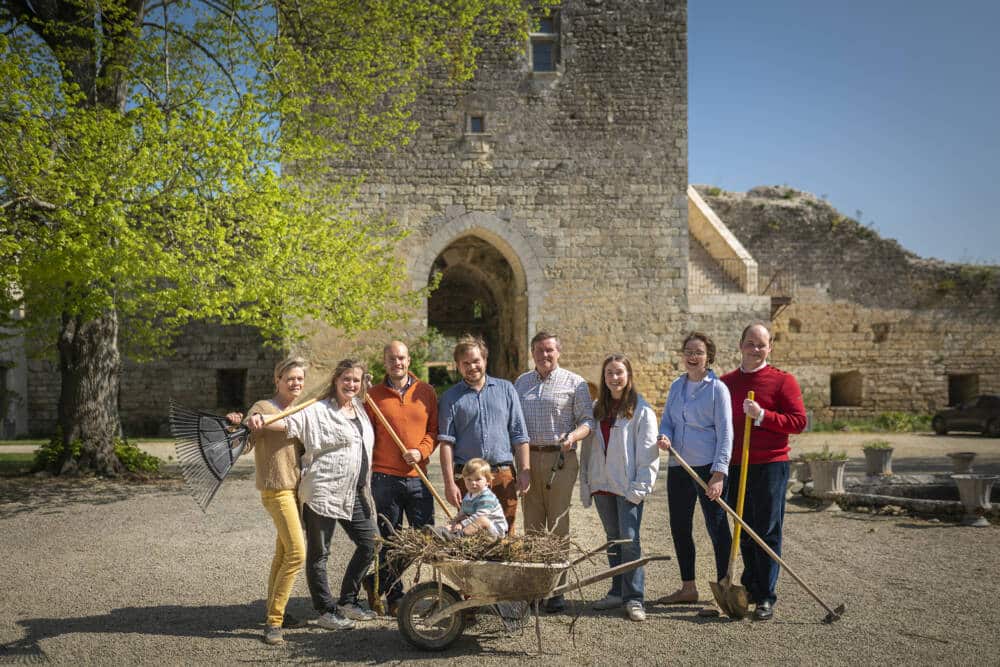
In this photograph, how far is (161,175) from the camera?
8500 mm

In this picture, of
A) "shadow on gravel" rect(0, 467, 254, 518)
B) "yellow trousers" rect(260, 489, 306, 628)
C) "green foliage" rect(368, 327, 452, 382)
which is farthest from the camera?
"green foliage" rect(368, 327, 452, 382)

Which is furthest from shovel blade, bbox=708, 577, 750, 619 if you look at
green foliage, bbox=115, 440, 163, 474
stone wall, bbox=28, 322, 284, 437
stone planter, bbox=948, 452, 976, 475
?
stone wall, bbox=28, 322, 284, 437

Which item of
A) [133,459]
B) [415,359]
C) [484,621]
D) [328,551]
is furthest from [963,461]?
→ [133,459]

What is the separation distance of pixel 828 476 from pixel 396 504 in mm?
5752

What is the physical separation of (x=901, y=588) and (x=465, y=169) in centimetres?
1192

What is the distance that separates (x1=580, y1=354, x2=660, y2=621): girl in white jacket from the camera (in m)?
4.81

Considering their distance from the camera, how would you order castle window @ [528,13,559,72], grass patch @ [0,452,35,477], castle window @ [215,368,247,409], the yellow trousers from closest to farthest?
1. the yellow trousers
2. grass patch @ [0,452,35,477]
3. castle window @ [528,13,559,72]
4. castle window @ [215,368,247,409]

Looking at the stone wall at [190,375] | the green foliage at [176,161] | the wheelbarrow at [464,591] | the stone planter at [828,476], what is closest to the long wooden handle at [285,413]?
the wheelbarrow at [464,591]

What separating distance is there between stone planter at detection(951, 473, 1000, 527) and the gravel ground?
0.93ft

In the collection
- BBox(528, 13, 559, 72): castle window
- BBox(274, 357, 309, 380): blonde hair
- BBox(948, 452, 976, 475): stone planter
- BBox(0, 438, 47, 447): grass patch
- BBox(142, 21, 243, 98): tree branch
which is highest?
BBox(528, 13, 559, 72): castle window

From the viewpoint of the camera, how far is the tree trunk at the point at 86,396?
10.0m

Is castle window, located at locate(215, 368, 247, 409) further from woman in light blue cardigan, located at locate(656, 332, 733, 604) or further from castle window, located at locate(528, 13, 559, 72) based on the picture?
woman in light blue cardigan, located at locate(656, 332, 733, 604)

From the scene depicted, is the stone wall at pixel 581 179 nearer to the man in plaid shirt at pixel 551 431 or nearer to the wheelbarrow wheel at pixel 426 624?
the man in plaid shirt at pixel 551 431

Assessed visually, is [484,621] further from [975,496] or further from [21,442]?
[21,442]
